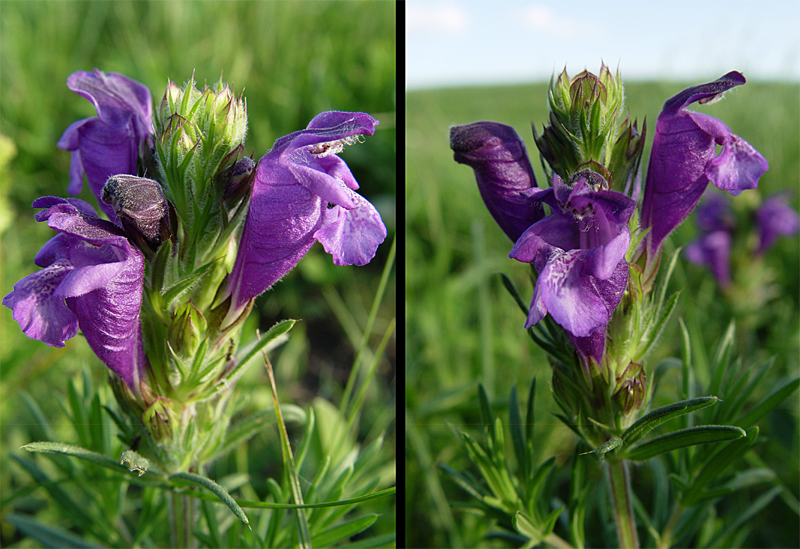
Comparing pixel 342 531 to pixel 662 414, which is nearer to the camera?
pixel 662 414

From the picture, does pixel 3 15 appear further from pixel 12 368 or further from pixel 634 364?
pixel 634 364

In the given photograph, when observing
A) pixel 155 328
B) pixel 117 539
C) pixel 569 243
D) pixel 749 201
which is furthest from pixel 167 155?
pixel 749 201

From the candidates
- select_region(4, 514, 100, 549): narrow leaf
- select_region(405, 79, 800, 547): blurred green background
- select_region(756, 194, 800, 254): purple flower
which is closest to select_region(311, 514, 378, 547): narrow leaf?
select_region(405, 79, 800, 547): blurred green background

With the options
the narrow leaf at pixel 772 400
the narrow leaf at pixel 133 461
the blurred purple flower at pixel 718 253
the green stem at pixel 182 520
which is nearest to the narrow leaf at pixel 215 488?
the narrow leaf at pixel 133 461

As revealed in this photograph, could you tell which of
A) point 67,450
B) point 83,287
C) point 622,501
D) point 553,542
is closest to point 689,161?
point 622,501

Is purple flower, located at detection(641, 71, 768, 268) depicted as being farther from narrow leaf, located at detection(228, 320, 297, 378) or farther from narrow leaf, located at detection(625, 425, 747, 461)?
narrow leaf, located at detection(228, 320, 297, 378)

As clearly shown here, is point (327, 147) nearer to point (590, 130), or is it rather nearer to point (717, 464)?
point (590, 130)
